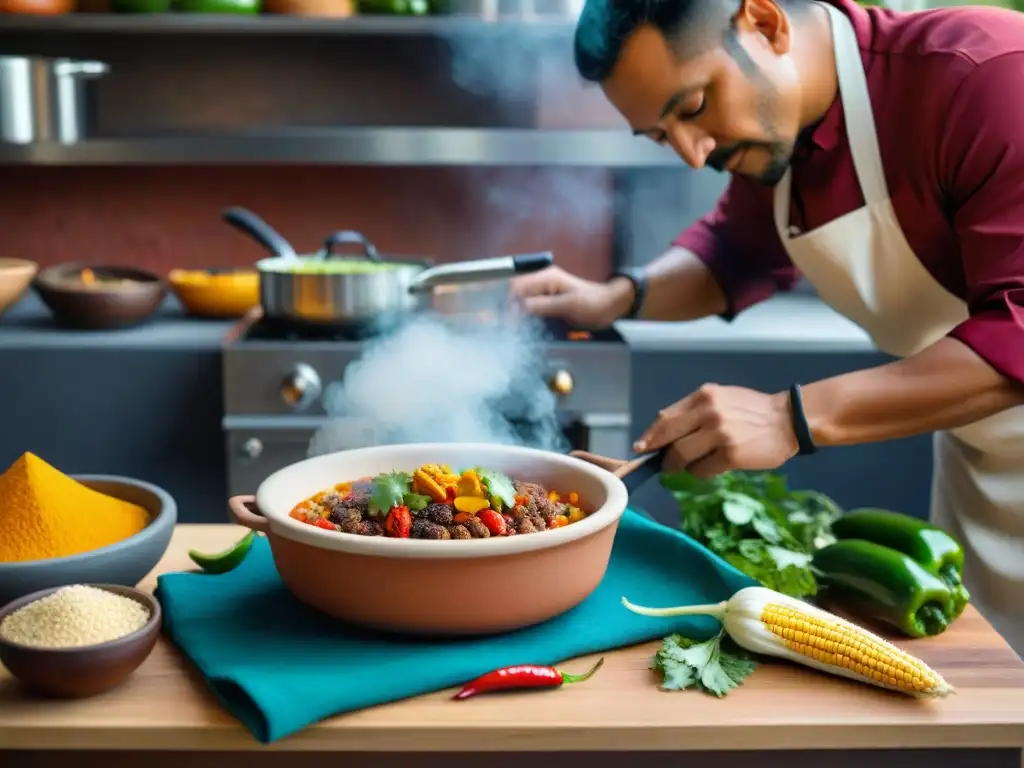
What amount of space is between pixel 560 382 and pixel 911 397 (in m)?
1.20

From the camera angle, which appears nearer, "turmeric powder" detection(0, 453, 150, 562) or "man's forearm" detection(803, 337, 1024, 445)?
"turmeric powder" detection(0, 453, 150, 562)

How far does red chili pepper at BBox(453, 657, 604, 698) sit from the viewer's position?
0.98 metres

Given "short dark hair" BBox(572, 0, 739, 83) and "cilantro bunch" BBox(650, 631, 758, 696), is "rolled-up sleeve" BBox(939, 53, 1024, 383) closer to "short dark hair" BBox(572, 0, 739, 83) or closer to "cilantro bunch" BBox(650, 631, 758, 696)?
"short dark hair" BBox(572, 0, 739, 83)

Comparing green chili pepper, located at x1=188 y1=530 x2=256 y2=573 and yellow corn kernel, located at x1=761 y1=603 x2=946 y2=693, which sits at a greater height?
yellow corn kernel, located at x1=761 y1=603 x2=946 y2=693

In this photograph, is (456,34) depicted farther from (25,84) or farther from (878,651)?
(878,651)

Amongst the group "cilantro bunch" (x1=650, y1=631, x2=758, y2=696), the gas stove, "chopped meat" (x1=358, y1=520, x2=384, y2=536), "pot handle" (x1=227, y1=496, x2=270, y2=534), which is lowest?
the gas stove

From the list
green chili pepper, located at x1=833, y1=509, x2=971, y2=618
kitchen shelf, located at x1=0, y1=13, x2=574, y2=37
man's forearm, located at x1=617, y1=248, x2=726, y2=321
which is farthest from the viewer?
kitchen shelf, located at x1=0, y1=13, x2=574, y2=37

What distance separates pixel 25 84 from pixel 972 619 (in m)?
2.60

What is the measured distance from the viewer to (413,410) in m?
1.80

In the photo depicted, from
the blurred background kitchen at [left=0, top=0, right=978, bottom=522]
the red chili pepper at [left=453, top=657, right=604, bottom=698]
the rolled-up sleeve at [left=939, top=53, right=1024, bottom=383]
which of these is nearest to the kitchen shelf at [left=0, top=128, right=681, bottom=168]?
the blurred background kitchen at [left=0, top=0, right=978, bottom=522]

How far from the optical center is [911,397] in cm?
133

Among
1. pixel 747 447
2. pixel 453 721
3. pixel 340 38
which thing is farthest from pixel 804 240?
pixel 340 38

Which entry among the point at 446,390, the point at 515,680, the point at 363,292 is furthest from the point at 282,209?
the point at 515,680

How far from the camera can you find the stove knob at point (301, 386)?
2436 mm
